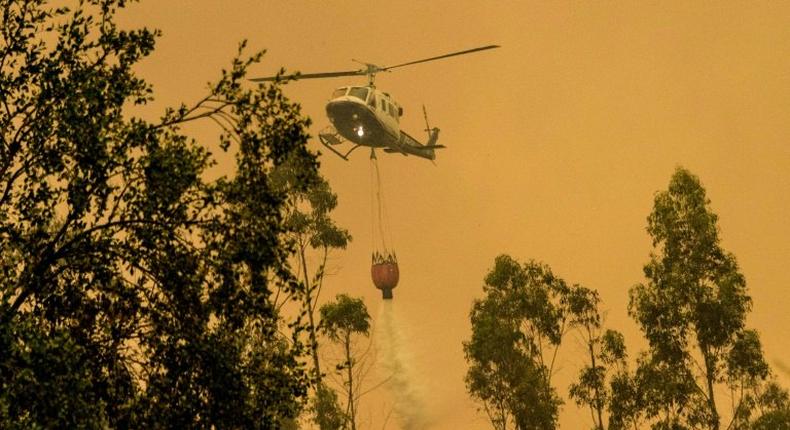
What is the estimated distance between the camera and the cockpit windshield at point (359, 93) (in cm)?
6662

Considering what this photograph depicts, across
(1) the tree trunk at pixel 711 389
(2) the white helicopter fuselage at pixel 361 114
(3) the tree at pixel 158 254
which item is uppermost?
(2) the white helicopter fuselage at pixel 361 114

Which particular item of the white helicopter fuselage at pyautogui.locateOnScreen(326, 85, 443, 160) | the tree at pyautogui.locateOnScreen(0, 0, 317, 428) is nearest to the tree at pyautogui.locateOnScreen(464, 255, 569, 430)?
the white helicopter fuselage at pyautogui.locateOnScreen(326, 85, 443, 160)

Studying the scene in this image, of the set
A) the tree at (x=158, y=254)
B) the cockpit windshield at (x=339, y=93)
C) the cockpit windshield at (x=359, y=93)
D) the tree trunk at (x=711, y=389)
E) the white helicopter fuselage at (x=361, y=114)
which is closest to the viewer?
the tree at (x=158, y=254)

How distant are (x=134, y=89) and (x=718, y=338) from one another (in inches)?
1499

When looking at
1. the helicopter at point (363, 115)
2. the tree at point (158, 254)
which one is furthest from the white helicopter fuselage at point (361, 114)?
the tree at point (158, 254)

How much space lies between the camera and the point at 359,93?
2633 inches

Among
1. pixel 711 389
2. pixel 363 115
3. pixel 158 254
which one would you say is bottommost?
pixel 158 254

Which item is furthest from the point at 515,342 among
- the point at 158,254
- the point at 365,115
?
the point at 158,254

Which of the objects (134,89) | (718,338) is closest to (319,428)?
(718,338)

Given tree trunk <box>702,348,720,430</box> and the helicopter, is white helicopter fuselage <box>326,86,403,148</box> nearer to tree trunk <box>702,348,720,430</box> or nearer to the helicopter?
the helicopter

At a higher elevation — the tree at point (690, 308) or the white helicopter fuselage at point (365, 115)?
the white helicopter fuselage at point (365, 115)

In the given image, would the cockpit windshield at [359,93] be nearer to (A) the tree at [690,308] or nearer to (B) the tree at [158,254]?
(A) the tree at [690,308]

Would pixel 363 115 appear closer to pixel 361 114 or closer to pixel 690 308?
pixel 361 114

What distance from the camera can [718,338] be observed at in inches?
1991
